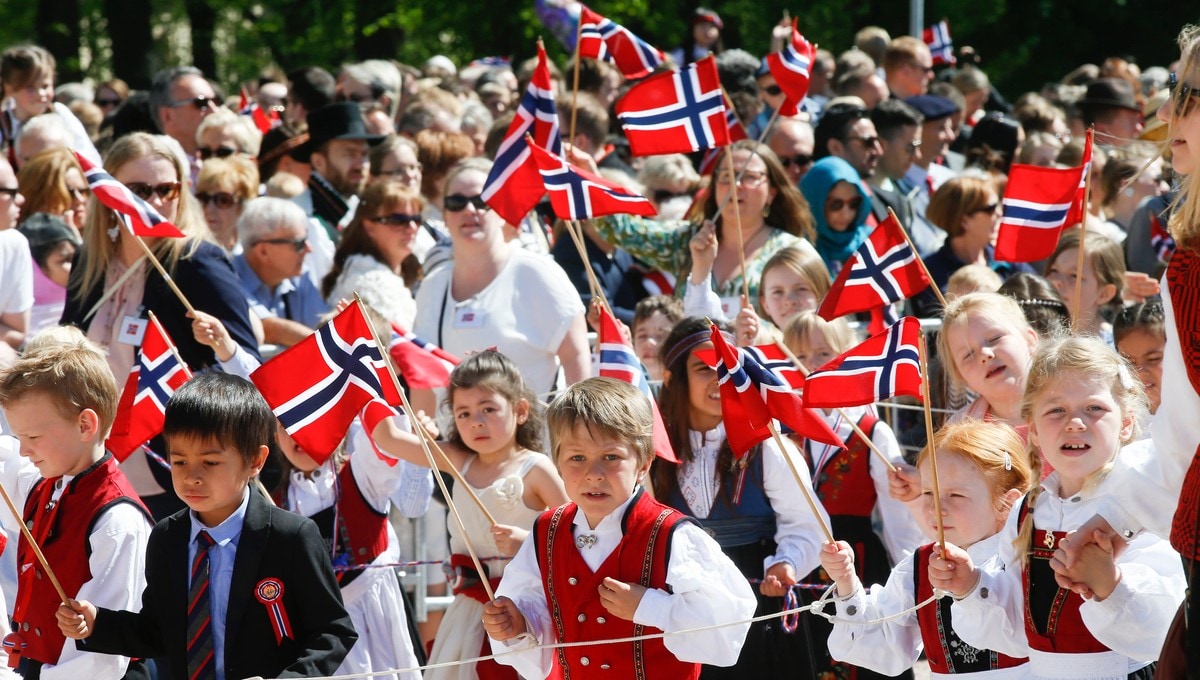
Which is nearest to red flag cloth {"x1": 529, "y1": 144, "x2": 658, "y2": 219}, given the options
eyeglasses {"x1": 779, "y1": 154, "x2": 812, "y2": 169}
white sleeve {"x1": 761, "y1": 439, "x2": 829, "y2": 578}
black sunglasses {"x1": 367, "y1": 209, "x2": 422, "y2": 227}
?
black sunglasses {"x1": 367, "y1": 209, "x2": 422, "y2": 227}

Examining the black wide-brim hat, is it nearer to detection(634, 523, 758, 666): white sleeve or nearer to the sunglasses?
the sunglasses

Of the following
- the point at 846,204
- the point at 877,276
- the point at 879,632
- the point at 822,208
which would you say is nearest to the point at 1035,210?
the point at 877,276

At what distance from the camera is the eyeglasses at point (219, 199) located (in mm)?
8586

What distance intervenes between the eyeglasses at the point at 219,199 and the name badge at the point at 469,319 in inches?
89.5

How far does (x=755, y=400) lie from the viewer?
473cm

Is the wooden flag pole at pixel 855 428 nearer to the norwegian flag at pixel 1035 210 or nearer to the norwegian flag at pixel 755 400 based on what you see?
the norwegian flag at pixel 755 400

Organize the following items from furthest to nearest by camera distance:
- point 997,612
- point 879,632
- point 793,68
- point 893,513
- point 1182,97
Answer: point 793,68, point 893,513, point 879,632, point 997,612, point 1182,97

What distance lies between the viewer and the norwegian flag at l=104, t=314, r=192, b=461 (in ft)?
17.9

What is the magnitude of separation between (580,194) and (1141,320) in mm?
2315

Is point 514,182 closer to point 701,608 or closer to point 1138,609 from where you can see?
point 701,608

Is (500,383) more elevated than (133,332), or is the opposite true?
(133,332)

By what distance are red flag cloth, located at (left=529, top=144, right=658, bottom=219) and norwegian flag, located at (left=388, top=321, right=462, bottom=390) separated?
83cm

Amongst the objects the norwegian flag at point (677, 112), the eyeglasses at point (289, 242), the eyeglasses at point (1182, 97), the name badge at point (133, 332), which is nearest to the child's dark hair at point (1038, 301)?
the norwegian flag at point (677, 112)

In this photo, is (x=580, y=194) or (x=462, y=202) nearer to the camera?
(x=580, y=194)
